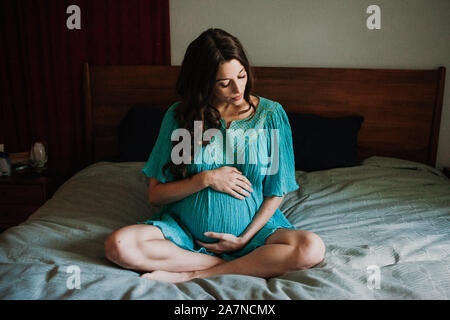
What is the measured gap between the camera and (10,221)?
2.23 metres

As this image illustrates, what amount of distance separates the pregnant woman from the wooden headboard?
111cm

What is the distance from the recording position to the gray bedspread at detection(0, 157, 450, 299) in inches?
38.0

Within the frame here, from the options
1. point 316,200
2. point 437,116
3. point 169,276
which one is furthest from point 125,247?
point 437,116

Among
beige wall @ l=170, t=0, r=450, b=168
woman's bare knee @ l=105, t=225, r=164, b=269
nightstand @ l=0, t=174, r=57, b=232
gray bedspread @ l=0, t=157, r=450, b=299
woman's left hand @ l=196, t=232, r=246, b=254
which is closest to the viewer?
gray bedspread @ l=0, t=157, r=450, b=299

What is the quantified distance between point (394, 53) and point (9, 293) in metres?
2.43

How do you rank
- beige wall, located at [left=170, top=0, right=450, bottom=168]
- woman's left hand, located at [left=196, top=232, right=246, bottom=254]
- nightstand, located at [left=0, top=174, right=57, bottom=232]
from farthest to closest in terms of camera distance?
beige wall, located at [left=170, top=0, right=450, bottom=168]
nightstand, located at [left=0, top=174, right=57, bottom=232]
woman's left hand, located at [left=196, top=232, right=246, bottom=254]

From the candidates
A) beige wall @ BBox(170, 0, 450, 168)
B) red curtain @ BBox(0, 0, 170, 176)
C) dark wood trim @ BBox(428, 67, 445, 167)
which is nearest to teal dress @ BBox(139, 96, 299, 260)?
beige wall @ BBox(170, 0, 450, 168)

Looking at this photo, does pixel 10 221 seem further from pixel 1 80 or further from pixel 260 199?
pixel 260 199

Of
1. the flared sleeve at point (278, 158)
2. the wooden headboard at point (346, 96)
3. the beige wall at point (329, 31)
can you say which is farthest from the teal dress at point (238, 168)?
the beige wall at point (329, 31)

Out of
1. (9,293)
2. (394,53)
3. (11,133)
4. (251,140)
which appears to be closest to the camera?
(9,293)

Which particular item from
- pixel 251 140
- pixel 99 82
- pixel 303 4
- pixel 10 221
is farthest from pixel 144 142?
pixel 303 4

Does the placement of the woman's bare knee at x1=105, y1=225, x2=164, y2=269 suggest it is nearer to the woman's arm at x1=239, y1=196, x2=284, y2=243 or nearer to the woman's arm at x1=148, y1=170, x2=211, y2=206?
the woman's arm at x1=148, y1=170, x2=211, y2=206

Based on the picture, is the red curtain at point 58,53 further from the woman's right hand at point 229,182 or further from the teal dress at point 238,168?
the woman's right hand at point 229,182

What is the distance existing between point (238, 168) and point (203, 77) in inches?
13.5
